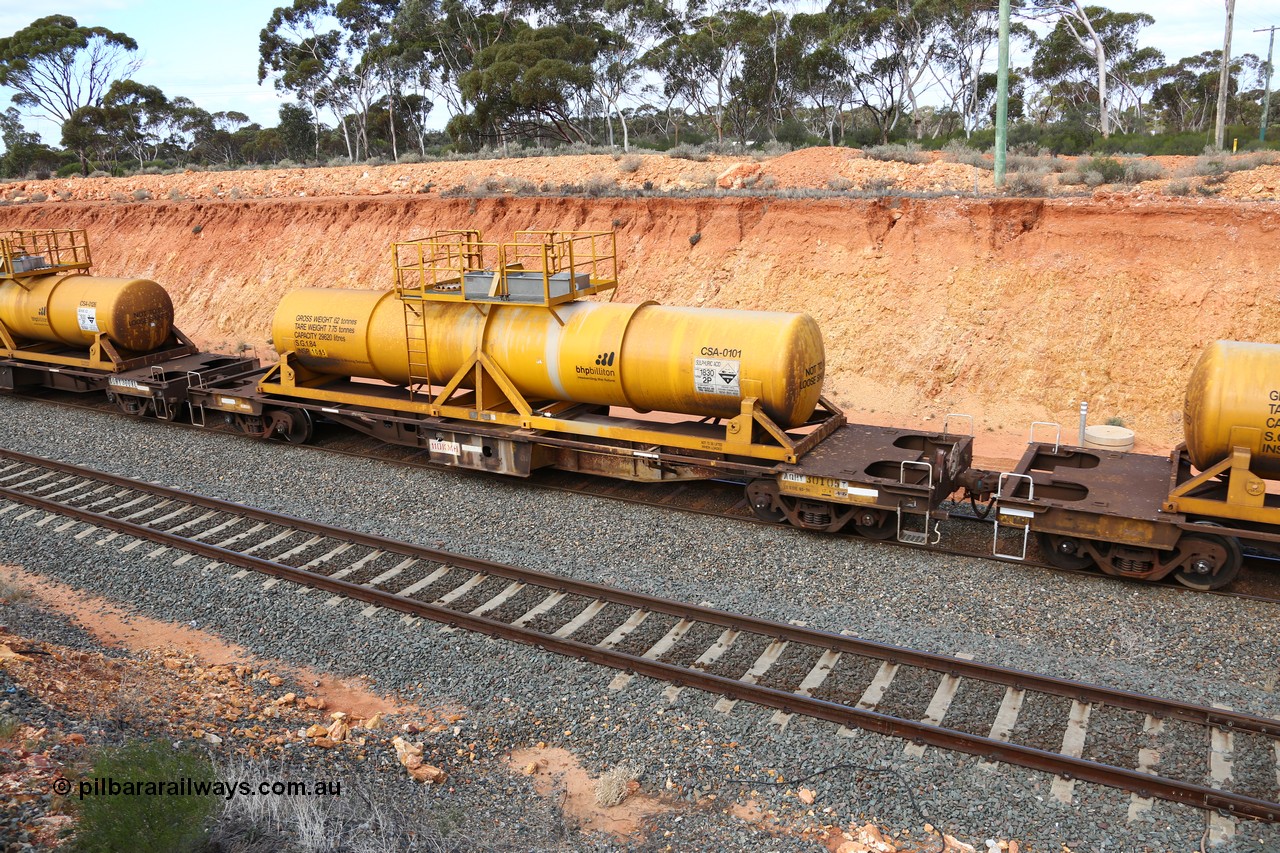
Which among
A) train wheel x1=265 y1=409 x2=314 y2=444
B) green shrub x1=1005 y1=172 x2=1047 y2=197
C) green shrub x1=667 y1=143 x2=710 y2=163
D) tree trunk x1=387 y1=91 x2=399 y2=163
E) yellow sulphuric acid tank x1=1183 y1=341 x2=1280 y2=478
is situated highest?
tree trunk x1=387 y1=91 x2=399 y2=163

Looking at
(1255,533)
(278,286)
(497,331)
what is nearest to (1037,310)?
(1255,533)

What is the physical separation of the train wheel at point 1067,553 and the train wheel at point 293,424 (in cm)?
1209

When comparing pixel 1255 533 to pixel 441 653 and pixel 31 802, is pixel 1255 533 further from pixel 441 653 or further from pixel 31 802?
pixel 31 802

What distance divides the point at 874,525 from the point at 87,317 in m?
16.3

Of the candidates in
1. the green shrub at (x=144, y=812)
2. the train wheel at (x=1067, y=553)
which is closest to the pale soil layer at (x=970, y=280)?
the train wheel at (x=1067, y=553)

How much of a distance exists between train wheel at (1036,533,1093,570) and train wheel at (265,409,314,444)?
1209cm

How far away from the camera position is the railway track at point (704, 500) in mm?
10383

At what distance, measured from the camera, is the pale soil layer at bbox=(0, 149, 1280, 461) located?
1720 cm

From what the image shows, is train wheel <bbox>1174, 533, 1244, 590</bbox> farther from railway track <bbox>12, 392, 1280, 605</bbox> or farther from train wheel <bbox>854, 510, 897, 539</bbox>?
train wheel <bbox>854, 510, 897, 539</bbox>

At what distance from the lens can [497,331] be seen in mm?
13945

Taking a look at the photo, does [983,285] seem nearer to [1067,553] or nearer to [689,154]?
[1067,553]

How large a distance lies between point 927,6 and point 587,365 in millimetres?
33275

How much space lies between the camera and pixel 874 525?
11.7m

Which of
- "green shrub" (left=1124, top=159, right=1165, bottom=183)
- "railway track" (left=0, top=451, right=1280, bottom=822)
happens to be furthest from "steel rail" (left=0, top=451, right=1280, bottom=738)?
"green shrub" (left=1124, top=159, right=1165, bottom=183)
